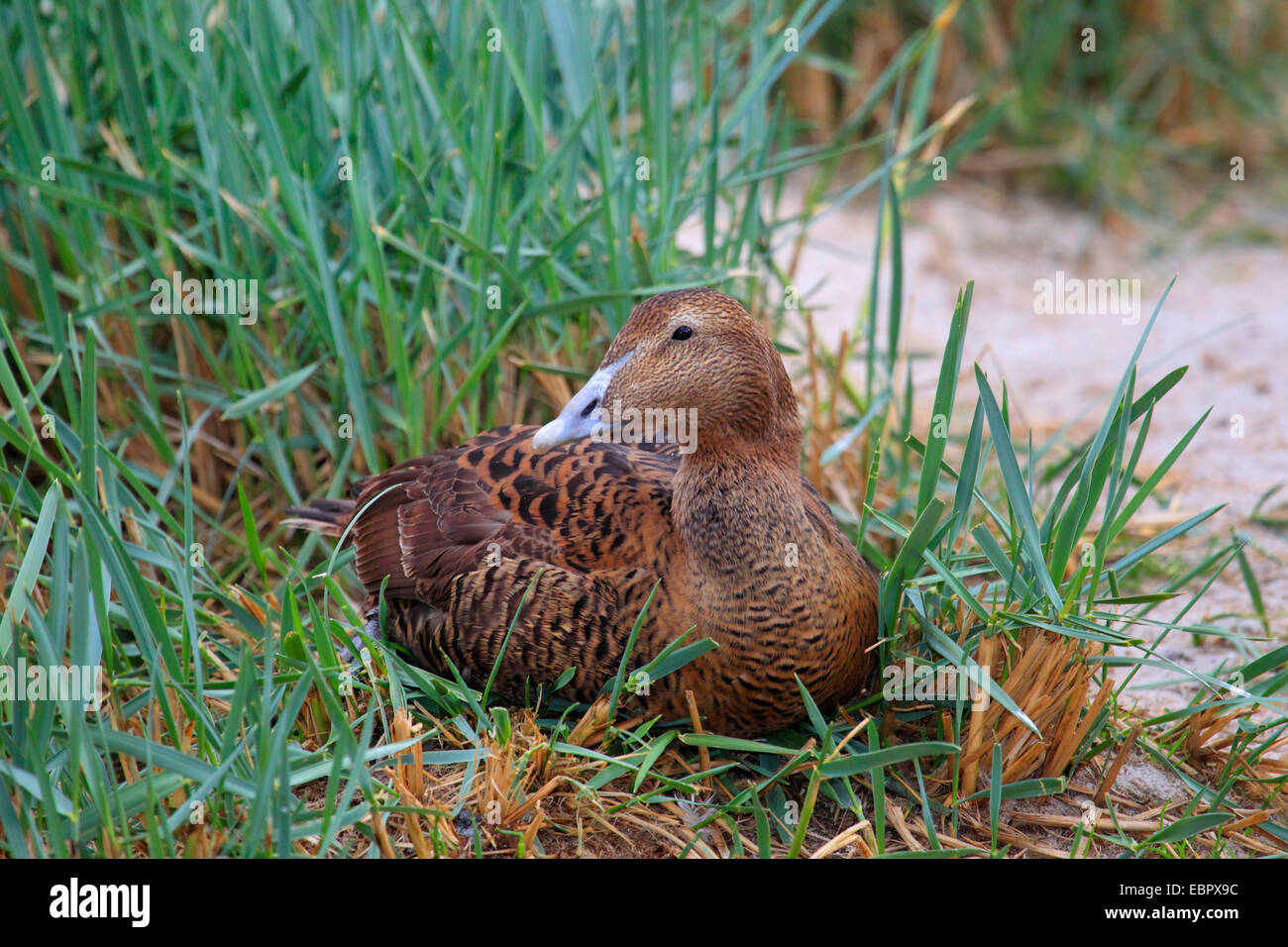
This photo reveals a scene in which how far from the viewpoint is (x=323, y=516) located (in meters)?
3.10

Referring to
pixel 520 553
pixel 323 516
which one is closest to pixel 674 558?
pixel 520 553

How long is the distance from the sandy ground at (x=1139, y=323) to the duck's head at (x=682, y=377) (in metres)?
1.32

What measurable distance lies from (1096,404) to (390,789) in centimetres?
295

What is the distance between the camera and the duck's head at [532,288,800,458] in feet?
8.09

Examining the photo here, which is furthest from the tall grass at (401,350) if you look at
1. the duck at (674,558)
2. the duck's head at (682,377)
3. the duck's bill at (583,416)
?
the duck's bill at (583,416)

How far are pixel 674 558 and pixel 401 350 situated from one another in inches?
38.8

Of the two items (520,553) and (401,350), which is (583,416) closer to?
(520,553)

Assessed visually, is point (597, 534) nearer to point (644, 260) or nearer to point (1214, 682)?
point (644, 260)

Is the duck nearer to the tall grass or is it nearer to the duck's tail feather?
the tall grass

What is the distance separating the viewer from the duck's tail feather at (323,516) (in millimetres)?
3062

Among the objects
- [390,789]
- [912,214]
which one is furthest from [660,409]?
[912,214]

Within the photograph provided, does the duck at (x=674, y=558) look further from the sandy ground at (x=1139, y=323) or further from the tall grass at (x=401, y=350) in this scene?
the sandy ground at (x=1139, y=323)


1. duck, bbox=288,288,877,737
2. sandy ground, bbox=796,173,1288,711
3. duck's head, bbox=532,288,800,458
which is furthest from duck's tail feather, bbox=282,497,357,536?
sandy ground, bbox=796,173,1288,711

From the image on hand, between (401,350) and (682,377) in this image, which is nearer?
(682,377)
